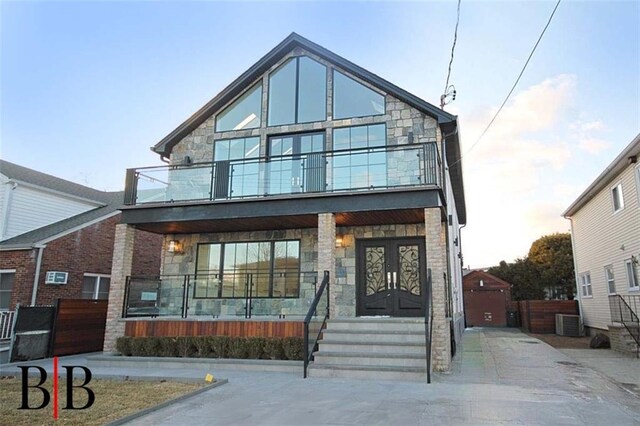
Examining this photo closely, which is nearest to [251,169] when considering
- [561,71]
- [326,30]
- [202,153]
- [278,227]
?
[278,227]

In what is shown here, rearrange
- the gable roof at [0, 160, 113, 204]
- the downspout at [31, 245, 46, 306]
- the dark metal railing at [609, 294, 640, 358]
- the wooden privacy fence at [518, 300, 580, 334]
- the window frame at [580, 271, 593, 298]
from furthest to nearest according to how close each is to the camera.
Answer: the wooden privacy fence at [518, 300, 580, 334] < the window frame at [580, 271, 593, 298] < the gable roof at [0, 160, 113, 204] < the downspout at [31, 245, 46, 306] < the dark metal railing at [609, 294, 640, 358]

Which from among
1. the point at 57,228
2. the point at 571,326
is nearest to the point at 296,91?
the point at 57,228

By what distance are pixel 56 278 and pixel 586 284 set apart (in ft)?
66.0

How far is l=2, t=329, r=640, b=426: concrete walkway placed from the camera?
505cm

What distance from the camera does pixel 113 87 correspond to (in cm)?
1542

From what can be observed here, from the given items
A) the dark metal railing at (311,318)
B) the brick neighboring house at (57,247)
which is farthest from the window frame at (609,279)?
the brick neighboring house at (57,247)

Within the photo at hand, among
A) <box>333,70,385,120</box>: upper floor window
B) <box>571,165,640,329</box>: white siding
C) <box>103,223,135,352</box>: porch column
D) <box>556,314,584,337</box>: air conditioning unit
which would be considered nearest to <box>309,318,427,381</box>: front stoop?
<box>103,223,135,352</box>: porch column

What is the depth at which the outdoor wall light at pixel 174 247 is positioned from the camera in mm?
12367

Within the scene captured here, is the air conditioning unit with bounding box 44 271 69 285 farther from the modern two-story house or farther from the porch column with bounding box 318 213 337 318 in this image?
the porch column with bounding box 318 213 337 318

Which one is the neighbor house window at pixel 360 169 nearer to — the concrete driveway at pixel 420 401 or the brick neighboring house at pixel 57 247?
the concrete driveway at pixel 420 401

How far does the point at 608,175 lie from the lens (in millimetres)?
13594

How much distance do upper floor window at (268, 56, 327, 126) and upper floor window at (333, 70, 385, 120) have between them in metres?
0.36

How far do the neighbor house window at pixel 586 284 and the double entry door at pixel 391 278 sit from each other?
11.1 metres

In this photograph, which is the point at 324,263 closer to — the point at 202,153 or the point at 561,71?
the point at 202,153
